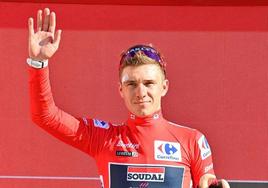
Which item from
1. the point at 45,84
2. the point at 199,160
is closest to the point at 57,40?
the point at 45,84

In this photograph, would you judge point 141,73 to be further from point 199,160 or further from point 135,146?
point 199,160

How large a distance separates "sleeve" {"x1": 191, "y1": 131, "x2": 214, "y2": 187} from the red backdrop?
2.78 ft

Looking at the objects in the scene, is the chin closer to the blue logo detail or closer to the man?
the man

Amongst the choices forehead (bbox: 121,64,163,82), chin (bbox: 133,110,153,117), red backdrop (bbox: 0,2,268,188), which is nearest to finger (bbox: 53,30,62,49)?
forehead (bbox: 121,64,163,82)

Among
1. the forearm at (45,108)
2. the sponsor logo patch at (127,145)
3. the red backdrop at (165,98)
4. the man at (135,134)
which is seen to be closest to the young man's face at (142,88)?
the man at (135,134)

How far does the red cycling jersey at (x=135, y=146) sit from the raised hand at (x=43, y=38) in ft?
0.20

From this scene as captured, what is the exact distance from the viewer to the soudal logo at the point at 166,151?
2.25 meters

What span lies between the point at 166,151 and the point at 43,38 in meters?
0.58

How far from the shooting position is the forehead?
225cm

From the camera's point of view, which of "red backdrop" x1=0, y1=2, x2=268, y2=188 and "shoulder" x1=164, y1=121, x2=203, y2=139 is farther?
"red backdrop" x1=0, y1=2, x2=268, y2=188

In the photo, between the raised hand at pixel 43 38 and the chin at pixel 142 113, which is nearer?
the raised hand at pixel 43 38

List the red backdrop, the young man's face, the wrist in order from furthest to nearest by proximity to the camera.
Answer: the red backdrop
the young man's face
the wrist

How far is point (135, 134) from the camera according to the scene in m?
2.31

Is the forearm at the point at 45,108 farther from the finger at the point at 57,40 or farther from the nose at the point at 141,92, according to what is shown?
the nose at the point at 141,92
